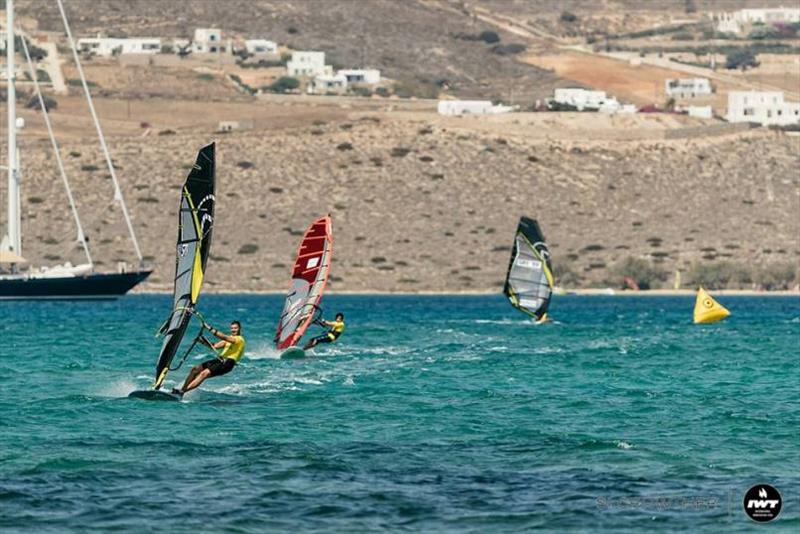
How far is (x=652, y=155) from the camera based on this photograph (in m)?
154

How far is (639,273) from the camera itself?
13438 cm

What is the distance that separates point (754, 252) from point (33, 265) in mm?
50442

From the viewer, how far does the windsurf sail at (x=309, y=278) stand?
2186 inches

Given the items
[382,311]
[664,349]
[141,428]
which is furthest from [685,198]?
[141,428]

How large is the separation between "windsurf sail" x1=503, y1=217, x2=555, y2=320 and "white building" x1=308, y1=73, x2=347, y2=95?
359 feet

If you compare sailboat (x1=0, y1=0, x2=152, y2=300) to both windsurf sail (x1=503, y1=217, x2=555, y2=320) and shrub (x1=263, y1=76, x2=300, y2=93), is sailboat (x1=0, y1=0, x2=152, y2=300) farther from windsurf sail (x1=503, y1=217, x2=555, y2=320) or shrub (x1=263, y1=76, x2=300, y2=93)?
shrub (x1=263, y1=76, x2=300, y2=93)

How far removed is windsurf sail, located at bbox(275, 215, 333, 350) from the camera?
55531 millimetres

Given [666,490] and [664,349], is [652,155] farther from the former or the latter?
[666,490]

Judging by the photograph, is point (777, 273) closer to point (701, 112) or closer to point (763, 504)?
point (701, 112)

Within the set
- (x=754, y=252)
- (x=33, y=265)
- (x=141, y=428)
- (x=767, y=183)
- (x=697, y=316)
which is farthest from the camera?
(x=767, y=183)

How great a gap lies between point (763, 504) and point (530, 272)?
55.2 meters

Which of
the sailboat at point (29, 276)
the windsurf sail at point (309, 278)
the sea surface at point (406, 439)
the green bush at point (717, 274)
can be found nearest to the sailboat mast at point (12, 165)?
the sailboat at point (29, 276)

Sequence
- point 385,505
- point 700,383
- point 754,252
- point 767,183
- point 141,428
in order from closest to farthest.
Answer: point 385,505 → point 141,428 → point 700,383 → point 754,252 → point 767,183

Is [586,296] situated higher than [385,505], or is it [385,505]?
[385,505]
